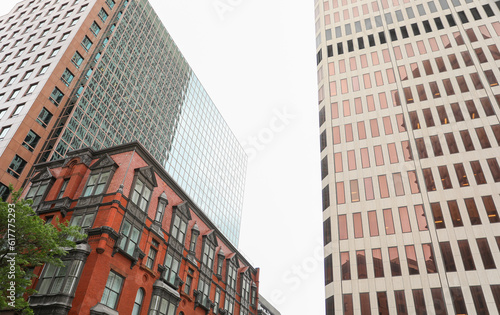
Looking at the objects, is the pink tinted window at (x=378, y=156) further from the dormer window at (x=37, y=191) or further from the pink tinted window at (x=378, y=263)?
the dormer window at (x=37, y=191)

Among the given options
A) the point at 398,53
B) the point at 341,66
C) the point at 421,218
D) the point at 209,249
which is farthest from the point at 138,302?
the point at 398,53

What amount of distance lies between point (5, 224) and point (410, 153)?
132 feet

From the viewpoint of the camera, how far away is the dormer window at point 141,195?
32.4 meters

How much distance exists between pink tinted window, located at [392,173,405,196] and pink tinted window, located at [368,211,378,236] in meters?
3.66

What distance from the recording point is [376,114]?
47.6m

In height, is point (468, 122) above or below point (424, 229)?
above

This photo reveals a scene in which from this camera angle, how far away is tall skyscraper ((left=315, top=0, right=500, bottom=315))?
1371 inches

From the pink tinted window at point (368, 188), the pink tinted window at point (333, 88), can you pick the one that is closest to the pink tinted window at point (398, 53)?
the pink tinted window at point (333, 88)

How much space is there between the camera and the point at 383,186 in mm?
41781

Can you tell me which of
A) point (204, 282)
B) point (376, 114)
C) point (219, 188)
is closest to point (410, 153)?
point (376, 114)

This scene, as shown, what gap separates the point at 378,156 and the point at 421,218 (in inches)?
366

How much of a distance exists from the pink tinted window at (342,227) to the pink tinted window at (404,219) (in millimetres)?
6008

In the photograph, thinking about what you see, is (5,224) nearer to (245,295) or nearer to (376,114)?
(245,295)

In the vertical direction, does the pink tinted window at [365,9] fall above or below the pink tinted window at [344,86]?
above
